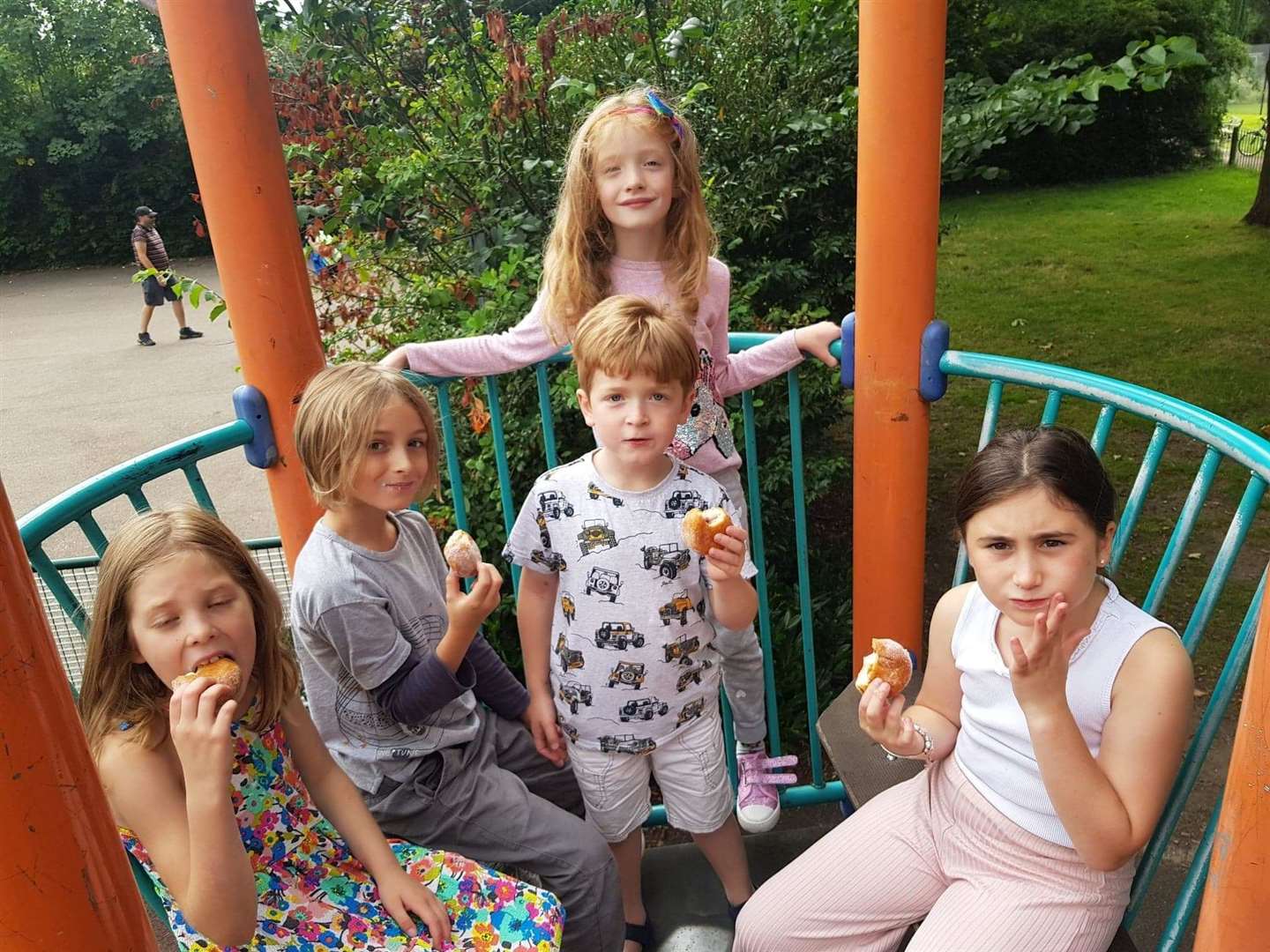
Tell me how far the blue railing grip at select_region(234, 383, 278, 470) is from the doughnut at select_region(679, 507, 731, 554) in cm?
96

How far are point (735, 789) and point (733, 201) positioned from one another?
2.62m

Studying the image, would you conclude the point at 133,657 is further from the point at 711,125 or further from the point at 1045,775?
the point at 711,125

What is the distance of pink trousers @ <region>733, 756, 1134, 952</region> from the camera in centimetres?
167

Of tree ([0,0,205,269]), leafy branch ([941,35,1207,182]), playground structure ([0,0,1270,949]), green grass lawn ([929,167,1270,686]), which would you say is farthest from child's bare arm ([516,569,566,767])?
tree ([0,0,205,269])

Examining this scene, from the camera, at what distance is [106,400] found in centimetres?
1155

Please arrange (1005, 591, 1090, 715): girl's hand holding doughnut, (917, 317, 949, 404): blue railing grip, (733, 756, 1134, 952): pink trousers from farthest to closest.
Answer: (917, 317, 949, 404): blue railing grip → (733, 756, 1134, 952): pink trousers → (1005, 591, 1090, 715): girl's hand holding doughnut

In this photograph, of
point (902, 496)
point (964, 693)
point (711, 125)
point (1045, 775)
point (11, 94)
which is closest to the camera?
point (1045, 775)

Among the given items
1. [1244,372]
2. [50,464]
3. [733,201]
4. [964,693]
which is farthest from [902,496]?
[50,464]

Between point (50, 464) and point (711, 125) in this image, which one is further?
point (50, 464)

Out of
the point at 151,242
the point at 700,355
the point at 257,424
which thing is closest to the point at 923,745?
the point at 700,355

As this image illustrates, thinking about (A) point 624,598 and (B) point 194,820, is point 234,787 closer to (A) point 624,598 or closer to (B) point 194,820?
(B) point 194,820

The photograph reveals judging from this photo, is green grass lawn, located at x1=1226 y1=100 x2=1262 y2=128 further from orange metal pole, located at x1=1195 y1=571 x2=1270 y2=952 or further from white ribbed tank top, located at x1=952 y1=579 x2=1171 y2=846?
orange metal pole, located at x1=1195 y1=571 x2=1270 y2=952

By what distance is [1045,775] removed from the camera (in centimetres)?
152

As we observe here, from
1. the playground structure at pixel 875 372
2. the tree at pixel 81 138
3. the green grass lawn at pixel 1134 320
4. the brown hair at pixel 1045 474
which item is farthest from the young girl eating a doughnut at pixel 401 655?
the tree at pixel 81 138
